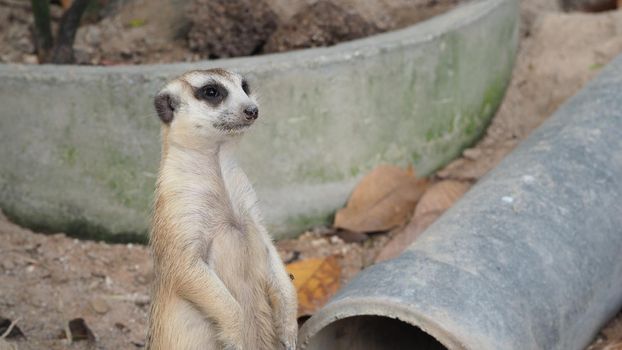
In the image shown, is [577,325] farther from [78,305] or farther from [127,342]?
[78,305]

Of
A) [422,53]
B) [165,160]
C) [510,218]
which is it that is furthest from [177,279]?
[422,53]

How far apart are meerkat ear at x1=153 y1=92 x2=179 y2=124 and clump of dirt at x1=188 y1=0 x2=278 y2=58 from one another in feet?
6.18

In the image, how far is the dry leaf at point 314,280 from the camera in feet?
12.3

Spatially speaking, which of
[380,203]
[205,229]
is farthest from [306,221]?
[205,229]

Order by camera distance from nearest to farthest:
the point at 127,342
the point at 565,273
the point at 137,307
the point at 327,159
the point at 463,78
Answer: the point at 565,273
the point at 127,342
the point at 137,307
the point at 327,159
the point at 463,78

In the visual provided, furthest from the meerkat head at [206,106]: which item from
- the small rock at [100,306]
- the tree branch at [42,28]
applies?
the tree branch at [42,28]

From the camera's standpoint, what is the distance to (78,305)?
12.5 feet

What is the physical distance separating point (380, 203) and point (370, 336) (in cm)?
104

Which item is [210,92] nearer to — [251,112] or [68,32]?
[251,112]

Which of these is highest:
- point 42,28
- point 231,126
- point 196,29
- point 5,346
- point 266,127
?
point 231,126

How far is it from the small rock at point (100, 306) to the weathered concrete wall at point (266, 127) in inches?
16.5

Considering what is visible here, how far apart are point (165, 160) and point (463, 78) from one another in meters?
2.15

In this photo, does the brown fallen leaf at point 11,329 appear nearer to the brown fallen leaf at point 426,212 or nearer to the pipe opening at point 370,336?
the pipe opening at point 370,336

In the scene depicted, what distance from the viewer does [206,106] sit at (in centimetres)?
283
